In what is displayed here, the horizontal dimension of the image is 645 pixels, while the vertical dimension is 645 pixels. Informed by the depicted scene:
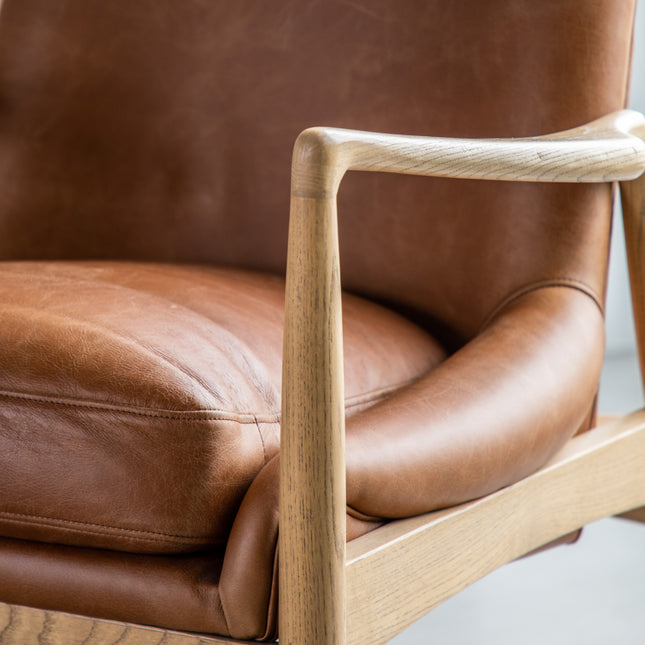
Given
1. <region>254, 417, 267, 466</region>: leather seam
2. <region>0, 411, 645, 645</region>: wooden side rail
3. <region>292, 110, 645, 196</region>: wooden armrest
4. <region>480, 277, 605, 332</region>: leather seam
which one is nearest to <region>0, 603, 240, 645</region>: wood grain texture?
<region>0, 411, 645, 645</region>: wooden side rail

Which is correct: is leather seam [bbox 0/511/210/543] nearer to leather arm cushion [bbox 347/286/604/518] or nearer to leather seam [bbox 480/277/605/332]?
leather arm cushion [bbox 347/286/604/518]

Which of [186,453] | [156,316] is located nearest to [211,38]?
[156,316]

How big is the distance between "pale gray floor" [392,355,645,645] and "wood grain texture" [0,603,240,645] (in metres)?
0.56

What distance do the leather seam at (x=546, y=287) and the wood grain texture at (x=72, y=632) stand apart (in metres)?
0.47

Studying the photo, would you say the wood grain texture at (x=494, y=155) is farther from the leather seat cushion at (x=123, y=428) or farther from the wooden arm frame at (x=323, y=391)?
the leather seat cushion at (x=123, y=428)

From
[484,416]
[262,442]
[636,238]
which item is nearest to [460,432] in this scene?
[484,416]

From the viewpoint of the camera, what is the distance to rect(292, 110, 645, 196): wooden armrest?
0.47 m

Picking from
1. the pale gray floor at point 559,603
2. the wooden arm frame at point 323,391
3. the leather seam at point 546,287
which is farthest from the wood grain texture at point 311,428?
the pale gray floor at point 559,603

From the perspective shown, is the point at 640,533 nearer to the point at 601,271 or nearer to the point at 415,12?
the point at 601,271

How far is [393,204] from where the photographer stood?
93cm

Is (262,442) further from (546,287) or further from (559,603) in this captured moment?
(559,603)

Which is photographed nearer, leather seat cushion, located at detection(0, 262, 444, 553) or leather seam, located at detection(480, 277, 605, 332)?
leather seat cushion, located at detection(0, 262, 444, 553)

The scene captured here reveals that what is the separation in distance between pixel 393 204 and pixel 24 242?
1.57 ft

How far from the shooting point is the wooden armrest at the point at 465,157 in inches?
18.3
